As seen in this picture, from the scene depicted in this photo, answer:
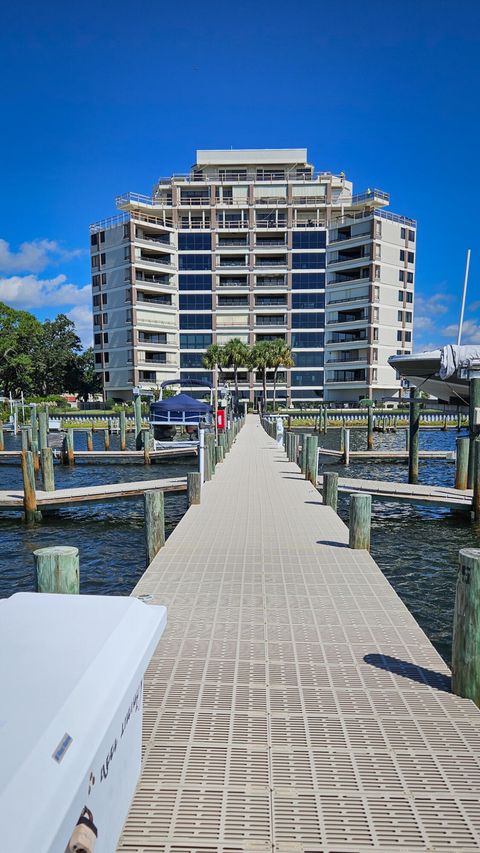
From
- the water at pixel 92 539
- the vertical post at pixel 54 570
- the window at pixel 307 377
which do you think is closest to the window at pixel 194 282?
the window at pixel 307 377

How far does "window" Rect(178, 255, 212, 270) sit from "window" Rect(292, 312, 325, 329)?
14697 millimetres

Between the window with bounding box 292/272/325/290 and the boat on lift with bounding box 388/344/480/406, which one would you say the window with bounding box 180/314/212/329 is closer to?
the window with bounding box 292/272/325/290

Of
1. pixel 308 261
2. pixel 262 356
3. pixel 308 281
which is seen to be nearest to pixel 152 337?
pixel 262 356

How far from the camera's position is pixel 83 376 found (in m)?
84.8

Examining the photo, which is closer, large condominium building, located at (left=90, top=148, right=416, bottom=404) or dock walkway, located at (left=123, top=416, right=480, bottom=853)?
dock walkway, located at (left=123, top=416, right=480, bottom=853)

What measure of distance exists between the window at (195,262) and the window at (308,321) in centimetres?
1470

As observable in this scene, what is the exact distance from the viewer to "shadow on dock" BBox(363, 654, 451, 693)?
4.50 m

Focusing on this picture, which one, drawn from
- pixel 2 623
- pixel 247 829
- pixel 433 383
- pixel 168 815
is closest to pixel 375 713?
pixel 247 829

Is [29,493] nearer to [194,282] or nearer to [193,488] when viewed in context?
[193,488]

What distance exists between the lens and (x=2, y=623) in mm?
2604

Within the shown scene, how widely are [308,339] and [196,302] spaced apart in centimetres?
1724

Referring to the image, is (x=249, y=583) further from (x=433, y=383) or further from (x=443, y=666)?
(x=433, y=383)

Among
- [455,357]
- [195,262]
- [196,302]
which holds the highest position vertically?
[195,262]

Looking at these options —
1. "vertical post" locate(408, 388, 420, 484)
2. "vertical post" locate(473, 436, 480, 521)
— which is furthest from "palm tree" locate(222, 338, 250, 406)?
"vertical post" locate(473, 436, 480, 521)
